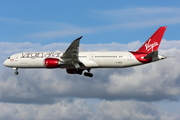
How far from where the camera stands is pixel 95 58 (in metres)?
76.8

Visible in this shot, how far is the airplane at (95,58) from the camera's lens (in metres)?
73.9

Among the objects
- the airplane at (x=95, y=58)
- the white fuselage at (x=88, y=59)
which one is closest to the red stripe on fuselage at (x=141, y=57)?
the airplane at (x=95, y=58)

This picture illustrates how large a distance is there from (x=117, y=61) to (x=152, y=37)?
8.18m

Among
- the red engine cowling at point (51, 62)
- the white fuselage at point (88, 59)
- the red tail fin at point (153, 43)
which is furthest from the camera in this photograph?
the red engine cowling at point (51, 62)

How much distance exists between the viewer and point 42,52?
8156 centimetres

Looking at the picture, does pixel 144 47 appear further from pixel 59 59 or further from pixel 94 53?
pixel 59 59

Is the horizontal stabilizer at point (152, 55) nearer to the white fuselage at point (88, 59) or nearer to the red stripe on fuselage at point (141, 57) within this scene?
the red stripe on fuselage at point (141, 57)

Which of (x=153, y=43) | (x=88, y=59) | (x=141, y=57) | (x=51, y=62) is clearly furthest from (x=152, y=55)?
(x=51, y=62)

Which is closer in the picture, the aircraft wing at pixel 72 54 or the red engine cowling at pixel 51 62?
the aircraft wing at pixel 72 54

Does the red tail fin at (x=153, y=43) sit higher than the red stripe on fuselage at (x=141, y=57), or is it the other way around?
the red tail fin at (x=153, y=43)

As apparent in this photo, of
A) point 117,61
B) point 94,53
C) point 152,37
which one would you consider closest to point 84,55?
point 94,53

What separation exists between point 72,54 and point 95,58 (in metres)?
4.74

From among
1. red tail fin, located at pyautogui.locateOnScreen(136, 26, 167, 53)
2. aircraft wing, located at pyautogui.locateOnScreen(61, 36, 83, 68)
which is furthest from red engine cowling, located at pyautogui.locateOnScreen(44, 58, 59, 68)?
red tail fin, located at pyautogui.locateOnScreen(136, 26, 167, 53)

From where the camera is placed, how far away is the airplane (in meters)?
73.9
